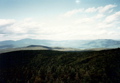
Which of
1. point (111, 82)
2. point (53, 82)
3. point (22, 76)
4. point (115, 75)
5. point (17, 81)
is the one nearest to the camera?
point (111, 82)

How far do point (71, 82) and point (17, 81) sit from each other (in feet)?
105

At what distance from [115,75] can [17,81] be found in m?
48.4

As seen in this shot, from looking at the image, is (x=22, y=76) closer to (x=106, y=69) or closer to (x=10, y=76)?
(x=10, y=76)

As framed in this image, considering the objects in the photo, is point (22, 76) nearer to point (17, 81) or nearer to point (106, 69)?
point (17, 81)

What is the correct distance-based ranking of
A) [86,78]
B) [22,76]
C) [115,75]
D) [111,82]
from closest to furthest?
[111,82]
[115,75]
[86,78]
[22,76]

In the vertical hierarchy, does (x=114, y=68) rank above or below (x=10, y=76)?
above

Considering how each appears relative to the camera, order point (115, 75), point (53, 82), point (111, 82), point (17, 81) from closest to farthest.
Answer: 1. point (111, 82)
2. point (115, 75)
3. point (53, 82)
4. point (17, 81)

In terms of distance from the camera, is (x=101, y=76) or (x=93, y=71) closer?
(x=101, y=76)

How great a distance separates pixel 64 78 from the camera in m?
53.1

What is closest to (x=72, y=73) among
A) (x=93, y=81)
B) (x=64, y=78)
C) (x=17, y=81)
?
(x=64, y=78)

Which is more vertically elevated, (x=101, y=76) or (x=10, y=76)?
(x=101, y=76)

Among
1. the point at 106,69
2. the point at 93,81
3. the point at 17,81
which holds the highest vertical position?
the point at 106,69

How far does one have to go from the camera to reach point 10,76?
7362 cm

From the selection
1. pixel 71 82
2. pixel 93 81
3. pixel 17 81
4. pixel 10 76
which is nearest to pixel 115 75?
pixel 93 81
